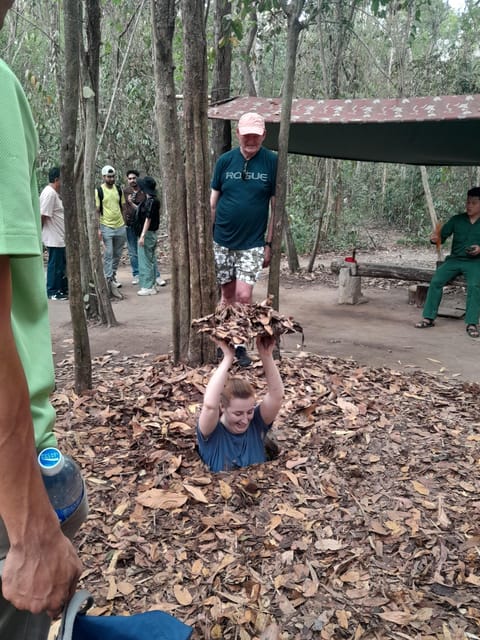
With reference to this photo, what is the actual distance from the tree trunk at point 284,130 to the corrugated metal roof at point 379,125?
1.35 meters

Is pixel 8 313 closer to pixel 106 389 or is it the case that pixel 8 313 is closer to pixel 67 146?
pixel 67 146

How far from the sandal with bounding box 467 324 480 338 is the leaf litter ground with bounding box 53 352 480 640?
92.8 inches

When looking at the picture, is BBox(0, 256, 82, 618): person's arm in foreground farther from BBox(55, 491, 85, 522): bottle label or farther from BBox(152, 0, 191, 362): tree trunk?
BBox(152, 0, 191, 362): tree trunk

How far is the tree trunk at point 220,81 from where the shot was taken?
19.2ft

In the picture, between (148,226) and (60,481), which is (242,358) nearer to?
(60,481)

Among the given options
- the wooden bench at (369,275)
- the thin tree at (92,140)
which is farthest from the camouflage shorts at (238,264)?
the wooden bench at (369,275)

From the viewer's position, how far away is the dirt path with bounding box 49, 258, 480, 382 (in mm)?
5355

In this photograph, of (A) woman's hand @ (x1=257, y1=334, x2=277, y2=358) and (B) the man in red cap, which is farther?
(B) the man in red cap

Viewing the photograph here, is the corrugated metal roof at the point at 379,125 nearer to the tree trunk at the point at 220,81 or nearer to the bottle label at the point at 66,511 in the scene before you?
the tree trunk at the point at 220,81

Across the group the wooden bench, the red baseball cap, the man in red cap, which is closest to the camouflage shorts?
the man in red cap

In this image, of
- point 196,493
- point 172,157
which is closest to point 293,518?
point 196,493

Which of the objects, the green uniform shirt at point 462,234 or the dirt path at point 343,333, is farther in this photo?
the green uniform shirt at point 462,234

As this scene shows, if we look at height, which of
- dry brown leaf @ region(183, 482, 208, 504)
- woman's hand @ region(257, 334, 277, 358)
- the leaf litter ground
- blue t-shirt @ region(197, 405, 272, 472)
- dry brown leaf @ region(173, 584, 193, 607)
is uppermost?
woman's hand @ region(257, 334, 277, 358)

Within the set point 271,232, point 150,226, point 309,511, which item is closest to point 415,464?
point 309,511
